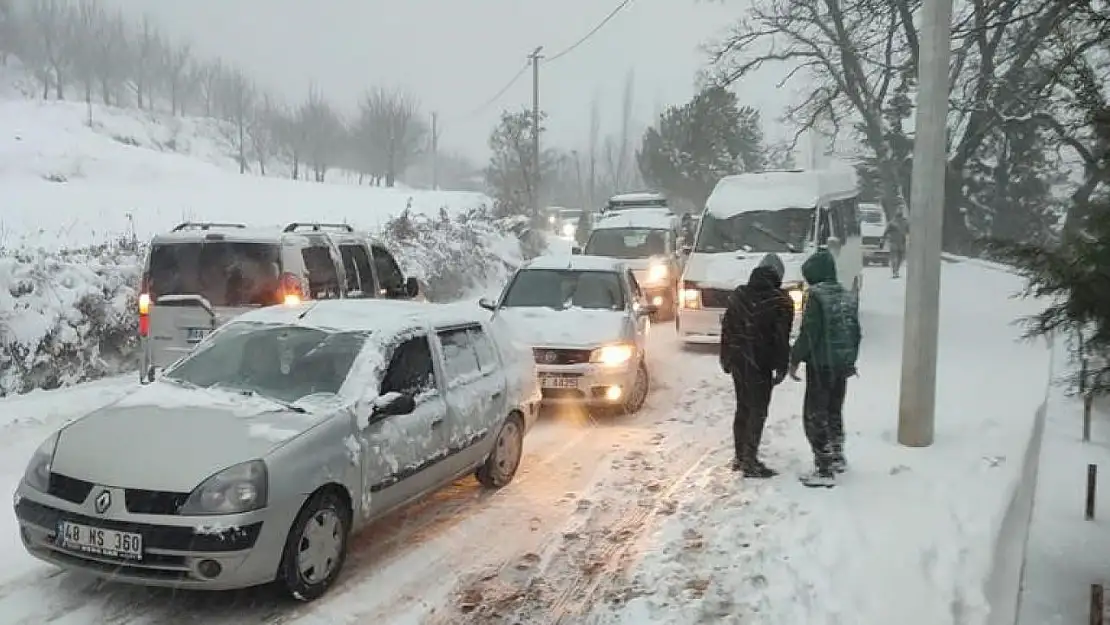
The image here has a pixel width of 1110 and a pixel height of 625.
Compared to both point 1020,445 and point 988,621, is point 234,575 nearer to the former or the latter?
point 988,621

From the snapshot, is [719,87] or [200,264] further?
[719,87]

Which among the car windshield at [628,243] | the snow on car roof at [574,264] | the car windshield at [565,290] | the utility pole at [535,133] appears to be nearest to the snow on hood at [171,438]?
the car windshield at [565,290]

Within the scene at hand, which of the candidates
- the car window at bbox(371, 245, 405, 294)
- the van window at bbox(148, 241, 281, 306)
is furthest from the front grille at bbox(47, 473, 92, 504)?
the car window at bbox(371, 245, 405, 294)

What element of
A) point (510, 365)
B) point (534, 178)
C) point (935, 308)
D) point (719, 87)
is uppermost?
point (719, 87)

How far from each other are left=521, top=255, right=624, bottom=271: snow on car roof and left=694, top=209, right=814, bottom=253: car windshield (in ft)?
12.7

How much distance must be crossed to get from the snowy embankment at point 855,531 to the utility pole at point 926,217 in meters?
0.60

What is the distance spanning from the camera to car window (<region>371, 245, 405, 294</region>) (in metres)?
11.4

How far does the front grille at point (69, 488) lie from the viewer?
4.68 metres

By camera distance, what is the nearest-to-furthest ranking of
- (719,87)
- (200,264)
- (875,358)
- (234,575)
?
(234,575), (200,264), (875,358), (719,87)

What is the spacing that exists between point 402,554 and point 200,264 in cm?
478

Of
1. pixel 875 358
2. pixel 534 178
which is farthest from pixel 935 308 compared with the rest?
pixel 534 178

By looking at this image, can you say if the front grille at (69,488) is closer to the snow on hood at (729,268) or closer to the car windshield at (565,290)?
the car windshield at (565,290)

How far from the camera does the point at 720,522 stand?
21.2 ft

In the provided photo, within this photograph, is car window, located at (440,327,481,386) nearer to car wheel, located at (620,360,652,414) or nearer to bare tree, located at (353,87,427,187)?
car wheel, located at (620,360,652,414)
